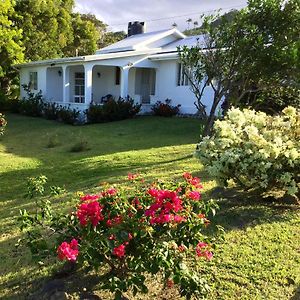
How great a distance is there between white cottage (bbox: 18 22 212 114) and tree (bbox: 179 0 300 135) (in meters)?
10.5

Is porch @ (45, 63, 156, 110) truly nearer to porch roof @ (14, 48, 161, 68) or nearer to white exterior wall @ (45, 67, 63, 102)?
white exterior wall @ (45, 67, 63, 102)

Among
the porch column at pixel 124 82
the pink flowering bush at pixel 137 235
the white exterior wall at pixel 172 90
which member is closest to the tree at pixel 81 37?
the porch column at pixel 124 82

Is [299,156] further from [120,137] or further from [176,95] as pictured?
[176,95]

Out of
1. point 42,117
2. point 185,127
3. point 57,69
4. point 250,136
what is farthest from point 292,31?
point 57,69

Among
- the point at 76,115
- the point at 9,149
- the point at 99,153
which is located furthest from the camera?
the point at 76,115

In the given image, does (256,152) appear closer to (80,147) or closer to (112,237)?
(112,237)

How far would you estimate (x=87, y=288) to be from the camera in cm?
381

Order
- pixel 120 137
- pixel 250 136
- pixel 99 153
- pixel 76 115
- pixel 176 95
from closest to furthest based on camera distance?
pixel 250 136
pixel 99 153
pixel 120 137
pixel 76 115
pixel 176 95

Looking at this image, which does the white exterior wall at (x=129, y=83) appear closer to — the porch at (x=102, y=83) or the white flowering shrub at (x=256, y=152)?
the porch at (x=102, y=83)

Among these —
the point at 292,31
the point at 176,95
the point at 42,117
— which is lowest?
the point at 42,117

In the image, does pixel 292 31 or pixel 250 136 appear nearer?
pixel 250 136

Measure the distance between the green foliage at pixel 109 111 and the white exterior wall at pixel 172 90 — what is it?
104 inches

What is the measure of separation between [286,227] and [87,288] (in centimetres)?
262

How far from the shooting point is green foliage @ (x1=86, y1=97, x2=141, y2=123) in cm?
2028
